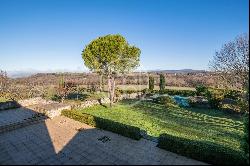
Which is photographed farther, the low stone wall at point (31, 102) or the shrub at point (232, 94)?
the shrub at point (232, 94)

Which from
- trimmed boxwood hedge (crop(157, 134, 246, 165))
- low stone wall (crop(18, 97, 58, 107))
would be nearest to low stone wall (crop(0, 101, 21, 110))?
low stone wall (crop(18, 97, 58, 107))

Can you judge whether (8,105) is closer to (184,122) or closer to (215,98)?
(184,122)

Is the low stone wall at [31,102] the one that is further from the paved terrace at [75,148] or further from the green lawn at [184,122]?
the paved terrace at [75,148]

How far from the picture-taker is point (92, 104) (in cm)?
3094

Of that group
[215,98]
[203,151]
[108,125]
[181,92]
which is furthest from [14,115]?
[181,92]

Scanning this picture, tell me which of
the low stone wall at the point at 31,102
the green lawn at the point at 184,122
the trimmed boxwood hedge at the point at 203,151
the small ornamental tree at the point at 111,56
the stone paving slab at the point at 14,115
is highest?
the small ornamental tree at the point at 111,56

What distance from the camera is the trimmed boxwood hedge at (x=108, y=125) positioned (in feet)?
55.6

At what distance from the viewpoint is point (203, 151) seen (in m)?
13.2

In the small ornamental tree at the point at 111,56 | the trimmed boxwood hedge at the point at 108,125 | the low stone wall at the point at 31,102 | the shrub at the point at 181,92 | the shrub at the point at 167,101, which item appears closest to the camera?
the trimmed boxwood hedge at the point at 108,125

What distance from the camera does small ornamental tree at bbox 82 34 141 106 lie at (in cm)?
2980

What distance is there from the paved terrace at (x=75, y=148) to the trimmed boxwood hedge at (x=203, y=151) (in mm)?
387

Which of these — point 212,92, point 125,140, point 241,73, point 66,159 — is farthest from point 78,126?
point 241,73

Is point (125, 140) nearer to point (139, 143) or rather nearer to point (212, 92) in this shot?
point (139, 143)

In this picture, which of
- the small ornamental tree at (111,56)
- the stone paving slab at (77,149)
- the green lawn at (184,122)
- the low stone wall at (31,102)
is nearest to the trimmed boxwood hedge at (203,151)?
the stone paving slab at (77,149)
